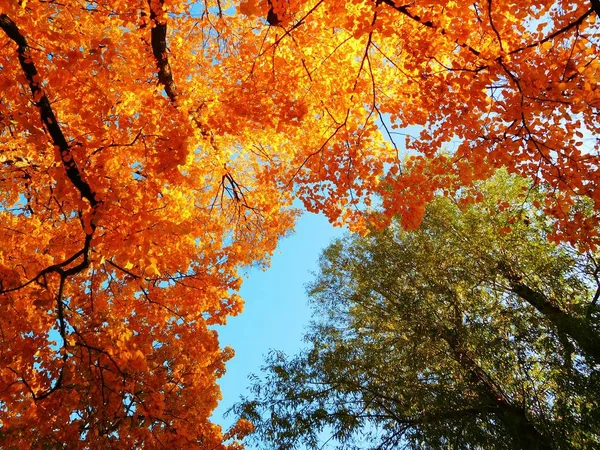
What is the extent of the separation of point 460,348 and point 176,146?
5828 millimetres

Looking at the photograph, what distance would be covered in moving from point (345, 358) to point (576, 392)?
3.76 meters

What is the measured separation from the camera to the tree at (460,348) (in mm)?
6191

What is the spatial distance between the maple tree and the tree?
1385mm

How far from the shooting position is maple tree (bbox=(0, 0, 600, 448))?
4.31 meters

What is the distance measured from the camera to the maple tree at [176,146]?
14.1 feet

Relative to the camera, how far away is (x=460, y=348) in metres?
7.25

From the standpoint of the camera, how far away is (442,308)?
8.07 m

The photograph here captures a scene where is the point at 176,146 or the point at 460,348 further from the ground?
the point at 176,146

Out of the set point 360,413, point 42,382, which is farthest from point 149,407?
point 360,413

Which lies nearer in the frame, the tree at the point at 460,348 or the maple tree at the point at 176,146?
the maple tree at the point at 176,146

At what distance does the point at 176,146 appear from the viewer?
4781 millimetres

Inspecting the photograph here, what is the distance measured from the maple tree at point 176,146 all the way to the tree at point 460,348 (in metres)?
1.38

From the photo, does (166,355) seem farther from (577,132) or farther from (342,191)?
(577,132)

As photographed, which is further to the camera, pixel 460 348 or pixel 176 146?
pixel 460 348
